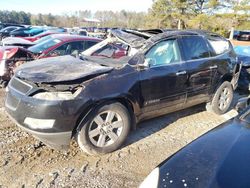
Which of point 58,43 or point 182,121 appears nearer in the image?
point 182,121

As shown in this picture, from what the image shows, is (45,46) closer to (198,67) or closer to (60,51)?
(60,51)

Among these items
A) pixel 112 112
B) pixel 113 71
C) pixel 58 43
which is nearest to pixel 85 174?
pixel 112 112

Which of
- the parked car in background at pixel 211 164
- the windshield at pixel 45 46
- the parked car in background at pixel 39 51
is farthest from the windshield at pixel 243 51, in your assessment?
the parked car in background at pixel 211 164

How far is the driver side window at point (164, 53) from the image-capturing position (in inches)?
165

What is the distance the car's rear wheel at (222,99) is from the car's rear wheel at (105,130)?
2430 millimetres

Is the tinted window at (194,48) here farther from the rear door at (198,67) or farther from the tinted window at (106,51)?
the tinted window at (106,51)

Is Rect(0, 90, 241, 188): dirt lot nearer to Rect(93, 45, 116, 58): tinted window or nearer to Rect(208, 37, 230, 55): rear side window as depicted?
Rect(93, 45, 116, 58): tinted window

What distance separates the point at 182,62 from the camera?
15.0 feet

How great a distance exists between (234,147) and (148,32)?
9.62ft

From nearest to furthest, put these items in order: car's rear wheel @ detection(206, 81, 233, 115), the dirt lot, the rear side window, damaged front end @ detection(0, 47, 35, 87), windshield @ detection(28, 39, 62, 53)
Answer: the dirt lot
the rear side window
car's rear wheel @ detection(206, 81, 233, 115)
damaged front end @ detection(0, 47, 35, 87)
windshield @ detection(28, 39, 62, 53)

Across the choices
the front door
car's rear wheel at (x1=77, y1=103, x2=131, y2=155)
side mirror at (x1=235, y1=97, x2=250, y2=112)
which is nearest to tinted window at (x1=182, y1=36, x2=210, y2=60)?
the front door

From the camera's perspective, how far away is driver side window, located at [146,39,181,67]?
165 inches

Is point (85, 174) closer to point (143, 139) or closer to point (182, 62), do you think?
point (143, 139)

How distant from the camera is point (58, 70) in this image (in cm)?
372
